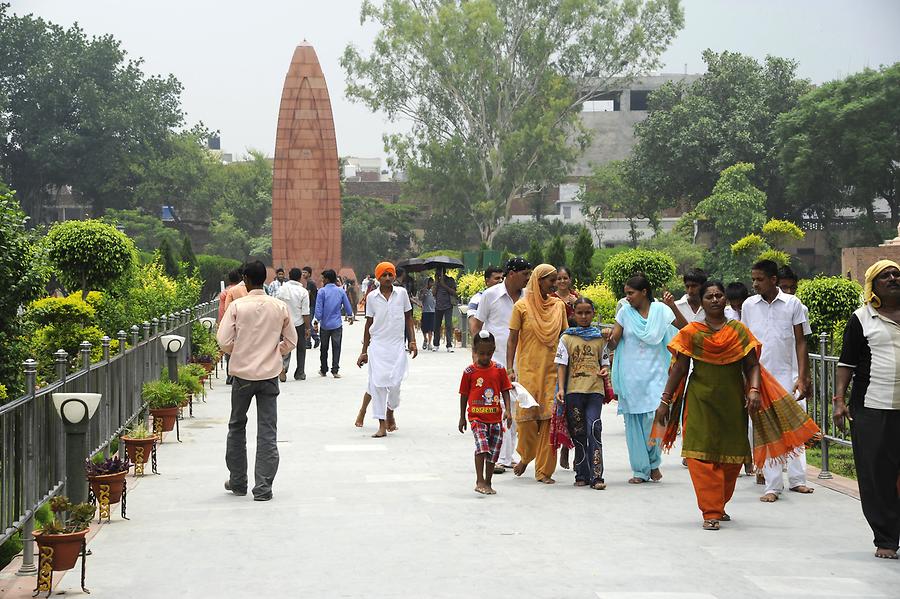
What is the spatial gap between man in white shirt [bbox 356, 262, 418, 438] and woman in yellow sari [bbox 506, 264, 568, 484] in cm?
275

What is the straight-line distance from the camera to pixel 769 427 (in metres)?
7.14

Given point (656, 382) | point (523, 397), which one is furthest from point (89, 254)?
point (656, 382)

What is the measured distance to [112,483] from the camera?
7273 millimetres

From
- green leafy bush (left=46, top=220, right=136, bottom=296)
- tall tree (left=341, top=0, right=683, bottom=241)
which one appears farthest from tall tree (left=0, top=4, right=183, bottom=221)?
green leafy bush (left=46, top=220, right=136, bottom=296)

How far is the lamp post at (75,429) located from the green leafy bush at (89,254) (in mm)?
9520

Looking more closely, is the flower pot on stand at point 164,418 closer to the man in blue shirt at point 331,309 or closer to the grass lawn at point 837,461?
the man in blue shirt at point 331,309

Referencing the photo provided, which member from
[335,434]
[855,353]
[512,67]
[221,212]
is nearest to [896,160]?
[512,67]

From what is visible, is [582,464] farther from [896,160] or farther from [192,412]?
[896,160]

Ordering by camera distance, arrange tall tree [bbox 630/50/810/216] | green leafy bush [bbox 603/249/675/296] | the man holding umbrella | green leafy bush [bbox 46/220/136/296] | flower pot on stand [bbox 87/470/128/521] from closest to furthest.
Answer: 1. flower pot on stand [bbox 87/470/128/521]
2. green leafy bush [bbox 46/220/136/296]
3. green leafy bush [bbox 603/249/675/296]
4. the man holding umbrella
5. tall tree [bbox 630/50/810/216]

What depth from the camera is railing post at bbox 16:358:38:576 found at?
19.2 feet

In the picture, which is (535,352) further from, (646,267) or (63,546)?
(646,267)

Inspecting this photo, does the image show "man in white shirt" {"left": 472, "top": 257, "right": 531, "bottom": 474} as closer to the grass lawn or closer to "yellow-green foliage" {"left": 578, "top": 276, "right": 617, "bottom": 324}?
the grass lawn

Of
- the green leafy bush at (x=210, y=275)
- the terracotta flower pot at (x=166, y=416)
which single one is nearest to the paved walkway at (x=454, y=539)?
the terracotta flower pot at (x=166, y=416)

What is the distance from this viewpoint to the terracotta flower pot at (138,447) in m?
8.84
